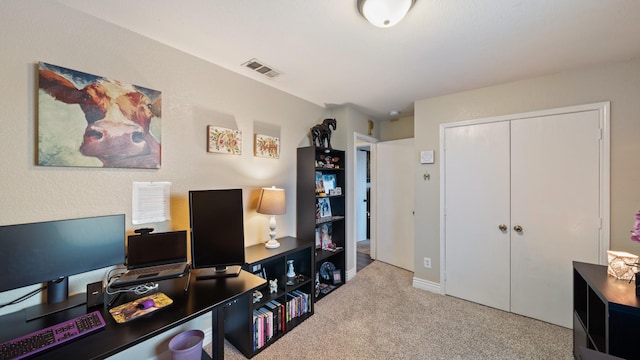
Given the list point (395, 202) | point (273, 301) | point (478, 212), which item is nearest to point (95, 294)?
point (273, 301)

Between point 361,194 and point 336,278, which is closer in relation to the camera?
point 336,278

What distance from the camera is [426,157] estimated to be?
114 inches

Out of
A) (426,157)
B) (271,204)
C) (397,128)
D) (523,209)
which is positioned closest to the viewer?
(271,204)

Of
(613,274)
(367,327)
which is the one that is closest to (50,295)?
(367,327)

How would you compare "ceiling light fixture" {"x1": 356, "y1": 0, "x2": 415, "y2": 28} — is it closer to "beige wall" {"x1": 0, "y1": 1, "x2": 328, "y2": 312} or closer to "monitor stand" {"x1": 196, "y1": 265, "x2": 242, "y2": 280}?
"beige wall" {"x1": 0, "y1": 1, "x2": 328, "y2": 312}

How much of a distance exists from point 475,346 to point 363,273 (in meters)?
1.61

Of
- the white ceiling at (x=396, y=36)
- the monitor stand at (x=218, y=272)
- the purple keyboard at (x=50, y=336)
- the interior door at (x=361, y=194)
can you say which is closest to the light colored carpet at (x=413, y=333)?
the monitor stand at (x=218, y=272)

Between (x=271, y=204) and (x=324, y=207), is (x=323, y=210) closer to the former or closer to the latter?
(x=324, y=207)

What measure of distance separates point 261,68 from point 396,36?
117 centimetres

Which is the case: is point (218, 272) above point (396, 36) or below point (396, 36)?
below

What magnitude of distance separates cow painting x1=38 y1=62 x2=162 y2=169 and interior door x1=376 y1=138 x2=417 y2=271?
3.02 m

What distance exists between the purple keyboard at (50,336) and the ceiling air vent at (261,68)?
1.96 metres

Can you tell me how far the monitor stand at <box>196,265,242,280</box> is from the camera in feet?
5.38

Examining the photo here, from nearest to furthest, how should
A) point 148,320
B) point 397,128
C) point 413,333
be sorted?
point 148,320
point 413,333
point 397,128
